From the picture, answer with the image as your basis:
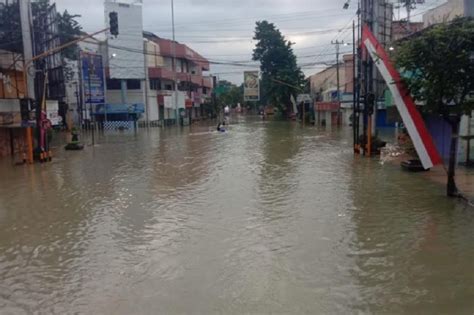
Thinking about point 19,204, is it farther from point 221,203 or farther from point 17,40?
point 17,40

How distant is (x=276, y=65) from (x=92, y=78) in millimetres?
37701

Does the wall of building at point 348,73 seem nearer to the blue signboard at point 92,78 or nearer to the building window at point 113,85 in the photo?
the building window at point 113,85

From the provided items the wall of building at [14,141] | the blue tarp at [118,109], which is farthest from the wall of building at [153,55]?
the wall of building at [14,141]

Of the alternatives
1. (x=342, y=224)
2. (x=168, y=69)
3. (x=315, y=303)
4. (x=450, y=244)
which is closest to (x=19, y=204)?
(x=342, y=224)

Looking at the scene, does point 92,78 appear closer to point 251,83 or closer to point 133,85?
point 133,85

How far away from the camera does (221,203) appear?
43.0 feet

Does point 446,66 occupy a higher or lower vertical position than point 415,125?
higher

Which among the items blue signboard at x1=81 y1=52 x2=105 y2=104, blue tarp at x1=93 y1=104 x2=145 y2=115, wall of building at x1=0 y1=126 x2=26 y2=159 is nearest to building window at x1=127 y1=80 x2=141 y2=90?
blue tarp at x1=93 y1=104 x2=145 y2=115

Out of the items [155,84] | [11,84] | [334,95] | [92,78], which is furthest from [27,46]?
[334,95]

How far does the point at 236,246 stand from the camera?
29.5ft

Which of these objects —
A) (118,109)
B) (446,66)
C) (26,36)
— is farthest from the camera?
(118,109)

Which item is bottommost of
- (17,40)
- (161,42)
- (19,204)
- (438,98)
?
(19,204)

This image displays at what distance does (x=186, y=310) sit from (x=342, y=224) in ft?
17.3

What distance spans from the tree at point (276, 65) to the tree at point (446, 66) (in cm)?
6315
